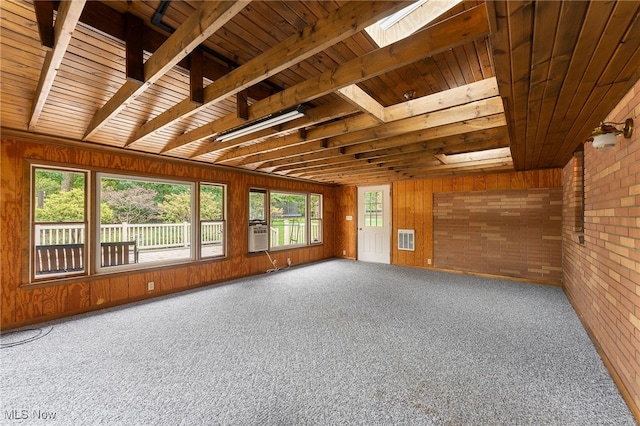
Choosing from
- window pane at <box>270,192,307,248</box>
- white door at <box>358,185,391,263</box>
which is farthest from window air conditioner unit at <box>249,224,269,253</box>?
white door at <box>358,185,391,263</box>

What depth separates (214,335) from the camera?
2.78 m

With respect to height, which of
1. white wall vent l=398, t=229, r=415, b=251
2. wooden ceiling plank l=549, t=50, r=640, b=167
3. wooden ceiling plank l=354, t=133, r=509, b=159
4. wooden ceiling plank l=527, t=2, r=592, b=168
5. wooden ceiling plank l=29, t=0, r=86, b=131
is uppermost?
wooden ceiling plank l=29, t=0, r=86, b=131

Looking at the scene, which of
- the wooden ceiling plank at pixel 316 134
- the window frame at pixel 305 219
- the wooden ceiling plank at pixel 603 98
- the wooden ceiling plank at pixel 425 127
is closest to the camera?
the wooden ceiling plank at pixel 603 98

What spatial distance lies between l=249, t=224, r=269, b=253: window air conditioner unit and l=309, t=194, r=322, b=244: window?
74.4 inches

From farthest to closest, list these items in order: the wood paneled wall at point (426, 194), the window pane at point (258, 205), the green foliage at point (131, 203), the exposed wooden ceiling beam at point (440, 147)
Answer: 1. the green foliage at point (131, 203)
2. the window pane at point (258, 205)
3. the wood paneled wall at point (426, 194)
4. the exposed wooden ceiling beam at point (440, 147)

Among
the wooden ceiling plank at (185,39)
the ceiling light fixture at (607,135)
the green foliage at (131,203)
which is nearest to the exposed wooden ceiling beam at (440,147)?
the ceiling light fixture at (607,135)

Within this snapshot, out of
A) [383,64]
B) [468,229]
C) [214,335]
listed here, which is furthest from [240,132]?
[468,229]

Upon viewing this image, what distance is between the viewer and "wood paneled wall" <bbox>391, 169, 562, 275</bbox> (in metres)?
5.09

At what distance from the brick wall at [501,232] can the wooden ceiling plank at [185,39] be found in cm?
587

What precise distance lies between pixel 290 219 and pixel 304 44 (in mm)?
5932

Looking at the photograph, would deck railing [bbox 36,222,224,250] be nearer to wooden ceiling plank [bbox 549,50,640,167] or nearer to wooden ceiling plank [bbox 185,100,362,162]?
wooden ceiling plank [bbox 185,100,362,162]

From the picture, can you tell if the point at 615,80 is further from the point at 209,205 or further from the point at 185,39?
the point at 209,205

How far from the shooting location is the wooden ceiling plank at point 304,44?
1183 mm

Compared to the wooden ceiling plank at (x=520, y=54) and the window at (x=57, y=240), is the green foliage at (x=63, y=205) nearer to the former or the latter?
the window at (x=57, y=240)
